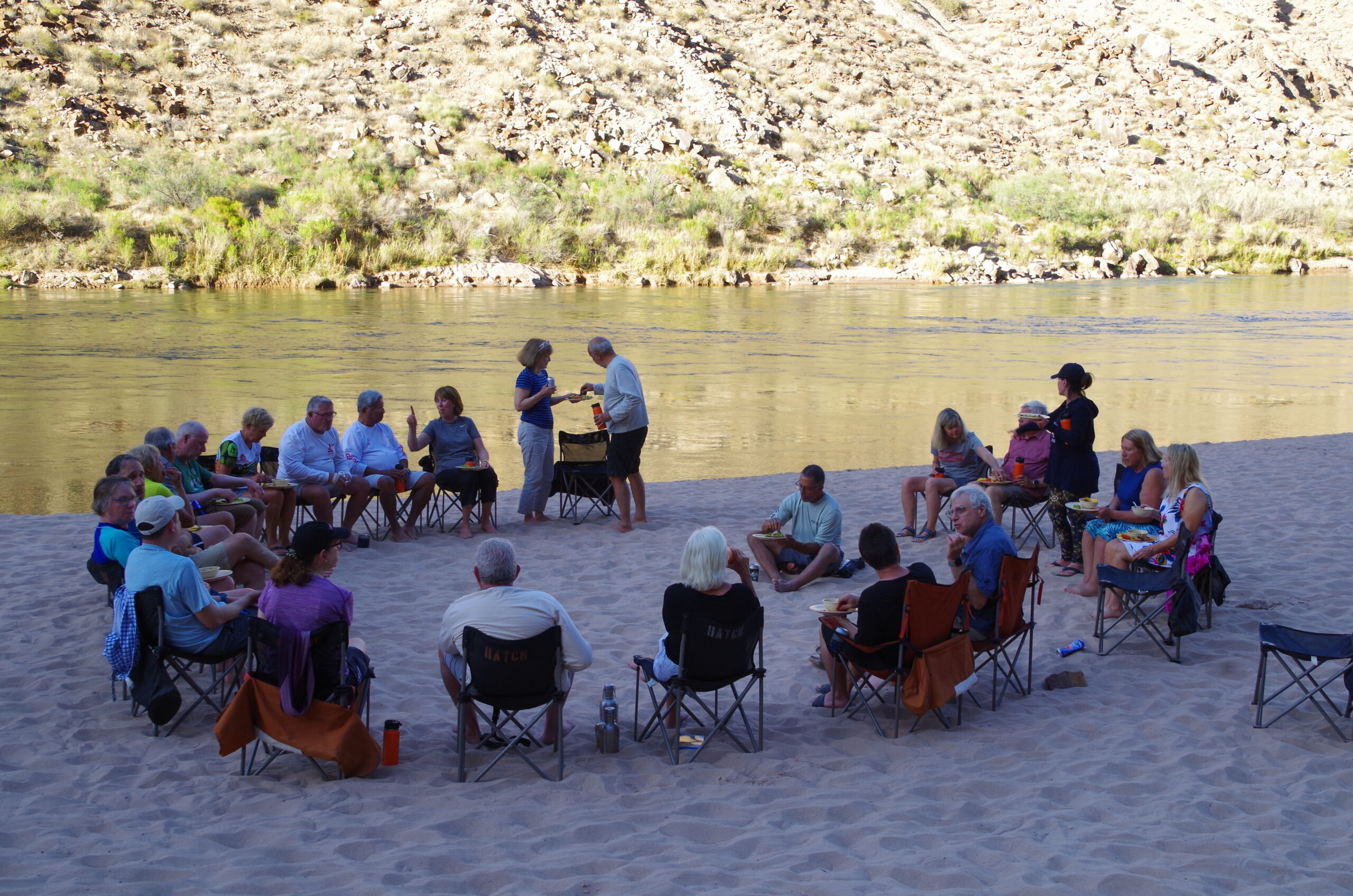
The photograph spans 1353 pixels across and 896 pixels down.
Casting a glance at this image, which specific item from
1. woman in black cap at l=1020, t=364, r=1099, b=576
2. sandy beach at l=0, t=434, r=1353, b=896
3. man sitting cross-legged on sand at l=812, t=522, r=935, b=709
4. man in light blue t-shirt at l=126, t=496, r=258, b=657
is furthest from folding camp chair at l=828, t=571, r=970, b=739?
woman in black cap at l=1020, t=364, r=1099, b=576

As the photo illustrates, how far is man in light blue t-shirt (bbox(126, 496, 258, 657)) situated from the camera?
4582mm

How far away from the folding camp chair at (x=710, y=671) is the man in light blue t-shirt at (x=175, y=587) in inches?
70.8

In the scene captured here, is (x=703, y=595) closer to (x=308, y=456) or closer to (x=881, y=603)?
(x=881, y=603)

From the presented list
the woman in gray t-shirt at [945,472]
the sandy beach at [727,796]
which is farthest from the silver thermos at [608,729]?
the woman in gray t-shirt at [945,472]

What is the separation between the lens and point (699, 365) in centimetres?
2080

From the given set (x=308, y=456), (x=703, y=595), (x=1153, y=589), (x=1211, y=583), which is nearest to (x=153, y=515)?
(x=703, y=595)

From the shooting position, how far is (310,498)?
7836mm

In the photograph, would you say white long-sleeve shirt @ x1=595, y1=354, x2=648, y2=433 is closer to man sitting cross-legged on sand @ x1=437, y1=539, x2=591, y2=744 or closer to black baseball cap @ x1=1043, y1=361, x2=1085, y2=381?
black baseball cap @ x1=1043, y1=361, x2=1085, y2=381

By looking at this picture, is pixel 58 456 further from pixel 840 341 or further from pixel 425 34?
pixel 425 34

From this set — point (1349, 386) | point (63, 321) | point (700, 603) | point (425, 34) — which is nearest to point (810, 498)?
point (700, 603)

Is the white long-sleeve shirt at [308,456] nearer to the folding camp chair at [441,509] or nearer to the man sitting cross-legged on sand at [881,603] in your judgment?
the folding camp chair at [441,509]

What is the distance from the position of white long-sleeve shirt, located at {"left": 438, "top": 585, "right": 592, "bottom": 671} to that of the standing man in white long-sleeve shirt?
4078 mm

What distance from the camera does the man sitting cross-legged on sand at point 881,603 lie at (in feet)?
15.5

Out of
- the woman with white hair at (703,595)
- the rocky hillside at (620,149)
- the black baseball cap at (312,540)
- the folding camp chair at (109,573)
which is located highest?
the rocky hillside at (620,149)
